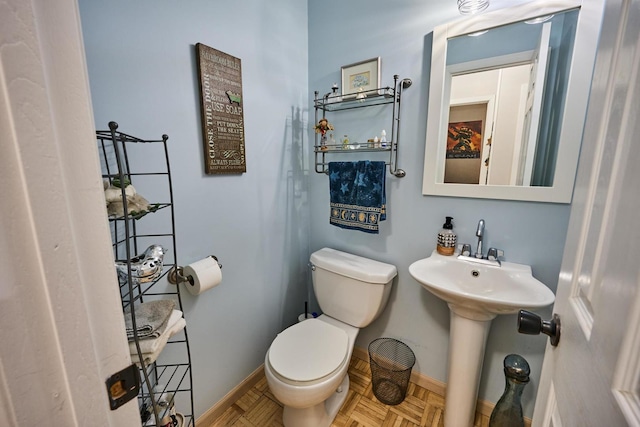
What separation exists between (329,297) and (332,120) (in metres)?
1.14

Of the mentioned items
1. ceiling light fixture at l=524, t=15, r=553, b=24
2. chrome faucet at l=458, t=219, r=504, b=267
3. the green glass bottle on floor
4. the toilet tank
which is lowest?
the green glass bottle on floor

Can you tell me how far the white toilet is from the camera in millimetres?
1127

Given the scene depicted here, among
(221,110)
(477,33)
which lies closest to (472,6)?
(477,33)

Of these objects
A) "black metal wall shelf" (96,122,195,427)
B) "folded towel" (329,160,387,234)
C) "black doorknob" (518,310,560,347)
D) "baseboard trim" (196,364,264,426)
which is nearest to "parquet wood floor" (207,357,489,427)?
"baseboard trim" (196,364,264,426)

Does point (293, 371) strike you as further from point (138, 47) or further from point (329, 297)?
point (138, 47)

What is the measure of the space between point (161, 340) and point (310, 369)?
656mm

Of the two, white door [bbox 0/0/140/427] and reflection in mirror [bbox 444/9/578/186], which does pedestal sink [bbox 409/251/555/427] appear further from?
white door [bbox 0/0/140/427]

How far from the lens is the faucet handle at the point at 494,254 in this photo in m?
1.21

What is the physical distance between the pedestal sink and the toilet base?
58 centimetres

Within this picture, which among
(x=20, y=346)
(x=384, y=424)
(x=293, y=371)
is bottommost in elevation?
(x=384, y=424)

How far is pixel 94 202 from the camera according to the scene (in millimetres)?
383

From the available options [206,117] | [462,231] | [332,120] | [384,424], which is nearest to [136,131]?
[206,117]

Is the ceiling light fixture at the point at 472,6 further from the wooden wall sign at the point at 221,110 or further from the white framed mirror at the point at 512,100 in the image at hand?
the wooden wall sign at the point at 221,110

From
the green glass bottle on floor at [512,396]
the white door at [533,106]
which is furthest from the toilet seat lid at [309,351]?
the white door at [533,106]
